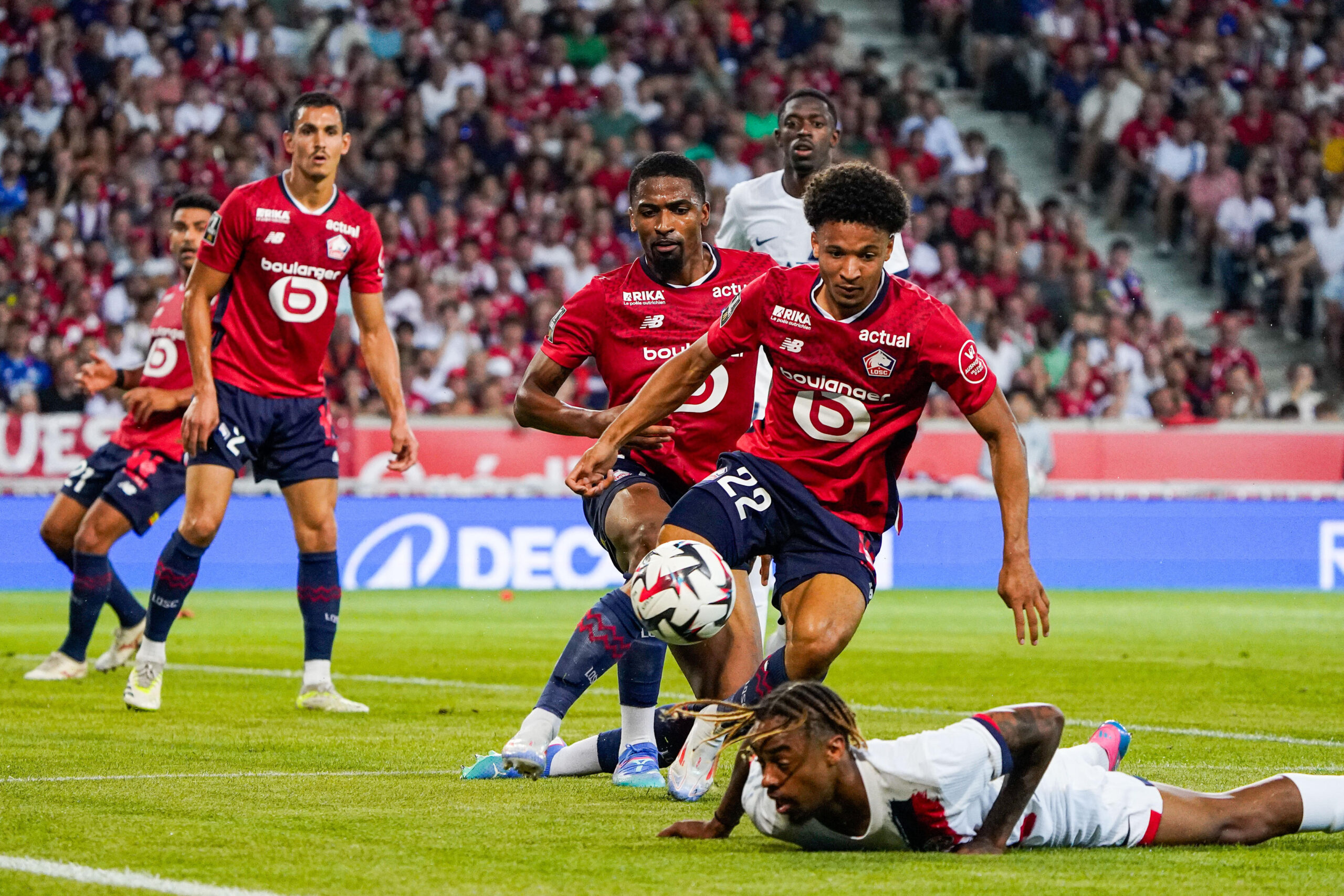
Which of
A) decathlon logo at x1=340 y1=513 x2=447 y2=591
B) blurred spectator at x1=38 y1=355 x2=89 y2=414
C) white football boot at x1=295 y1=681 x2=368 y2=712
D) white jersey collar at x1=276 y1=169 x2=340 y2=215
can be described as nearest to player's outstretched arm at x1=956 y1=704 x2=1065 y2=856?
white football boot at x1=295 y1=681 x2=368 y2=712

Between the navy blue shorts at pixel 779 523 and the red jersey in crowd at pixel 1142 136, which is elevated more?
the red jersey in crowd at pixel 1142 136

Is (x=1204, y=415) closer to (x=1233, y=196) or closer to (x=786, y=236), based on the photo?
(x=1233, y=196)

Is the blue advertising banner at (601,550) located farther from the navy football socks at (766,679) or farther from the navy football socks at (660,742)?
the navy football socks at (766,679)

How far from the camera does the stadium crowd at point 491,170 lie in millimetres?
18531

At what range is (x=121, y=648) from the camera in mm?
10477

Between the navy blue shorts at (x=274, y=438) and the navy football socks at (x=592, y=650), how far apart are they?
8.41 feet

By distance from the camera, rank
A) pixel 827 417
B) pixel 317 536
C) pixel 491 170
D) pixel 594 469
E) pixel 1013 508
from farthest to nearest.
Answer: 1. pixel 491 170
2. pixel 317 536
3. pixel 827 417
4. pixel 594 469
5. pixel 1013 508

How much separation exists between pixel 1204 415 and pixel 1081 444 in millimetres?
1869

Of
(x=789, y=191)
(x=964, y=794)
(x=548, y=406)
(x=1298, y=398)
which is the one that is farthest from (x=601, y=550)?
(x=964, y=794)

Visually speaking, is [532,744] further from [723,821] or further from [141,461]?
[141,461]

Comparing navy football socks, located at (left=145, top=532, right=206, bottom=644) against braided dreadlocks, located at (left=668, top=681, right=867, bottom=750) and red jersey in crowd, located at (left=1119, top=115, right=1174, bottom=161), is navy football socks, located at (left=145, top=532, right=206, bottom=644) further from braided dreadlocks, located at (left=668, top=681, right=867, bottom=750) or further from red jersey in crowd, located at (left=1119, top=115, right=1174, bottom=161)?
red jersey in crowd, located at (left=1119, top=115, right=1174, bottom=161)

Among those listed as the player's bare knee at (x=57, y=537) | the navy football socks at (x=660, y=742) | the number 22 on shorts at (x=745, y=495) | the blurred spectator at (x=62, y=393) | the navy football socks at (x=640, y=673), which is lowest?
the blurred spectator at (x=62, y=393)

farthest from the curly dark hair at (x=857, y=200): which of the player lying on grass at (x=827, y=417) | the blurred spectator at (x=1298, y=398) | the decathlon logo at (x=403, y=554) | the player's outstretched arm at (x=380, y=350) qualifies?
the blurred spectator at (x=1298, y=398)

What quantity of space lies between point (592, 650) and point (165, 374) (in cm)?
446
